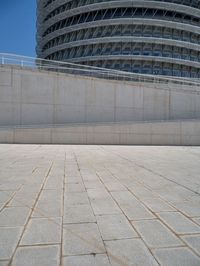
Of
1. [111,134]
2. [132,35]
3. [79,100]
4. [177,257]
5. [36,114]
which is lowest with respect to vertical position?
[177,257]

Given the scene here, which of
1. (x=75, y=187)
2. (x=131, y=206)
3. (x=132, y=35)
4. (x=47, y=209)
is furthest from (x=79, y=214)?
(x=132, y=35)

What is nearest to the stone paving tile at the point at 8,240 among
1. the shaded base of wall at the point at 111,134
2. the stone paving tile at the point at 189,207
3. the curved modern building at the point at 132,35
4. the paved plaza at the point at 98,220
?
the paved plaza at the point at 98,220

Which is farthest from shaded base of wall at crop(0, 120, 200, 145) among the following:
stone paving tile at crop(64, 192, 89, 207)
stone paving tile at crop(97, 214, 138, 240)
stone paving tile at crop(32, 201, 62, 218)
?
stone paving tile at crop(97, 214, 138, 240)

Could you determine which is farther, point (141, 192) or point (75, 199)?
point (141, 192)

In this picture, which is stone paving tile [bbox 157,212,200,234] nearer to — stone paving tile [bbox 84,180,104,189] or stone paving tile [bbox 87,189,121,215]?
stone paving tile [bbox 87,189,121,215]

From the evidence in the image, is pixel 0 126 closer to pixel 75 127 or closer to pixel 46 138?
pixel 46 138

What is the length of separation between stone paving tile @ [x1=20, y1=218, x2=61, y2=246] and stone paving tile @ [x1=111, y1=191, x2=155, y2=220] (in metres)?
1.26

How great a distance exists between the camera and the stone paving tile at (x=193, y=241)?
10.5 ft

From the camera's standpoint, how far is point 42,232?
11.6 feet

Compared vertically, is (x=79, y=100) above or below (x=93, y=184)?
above

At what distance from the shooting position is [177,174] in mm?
8016

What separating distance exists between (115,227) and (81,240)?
651mm

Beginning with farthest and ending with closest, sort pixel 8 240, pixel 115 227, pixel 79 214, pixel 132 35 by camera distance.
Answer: pixel 132 35, pixel 79 214, pixel 115 227, pixel 8 240

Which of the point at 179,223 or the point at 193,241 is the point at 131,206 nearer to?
the point at 179,223
